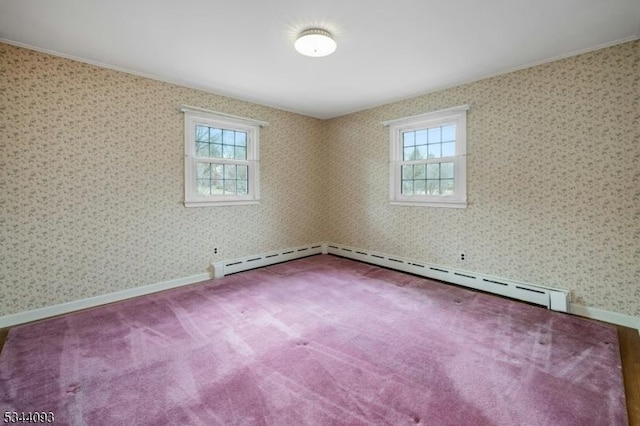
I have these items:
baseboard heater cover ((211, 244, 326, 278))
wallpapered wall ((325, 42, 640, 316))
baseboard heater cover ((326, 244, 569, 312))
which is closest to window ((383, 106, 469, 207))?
wallpapered wall ((325, 42, 640, 316))

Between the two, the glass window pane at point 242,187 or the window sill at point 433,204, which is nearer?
the window sill at point 433,204

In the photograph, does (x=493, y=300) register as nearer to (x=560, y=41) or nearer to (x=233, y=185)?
(x=560, y=41)

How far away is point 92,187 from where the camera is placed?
310 centimetres

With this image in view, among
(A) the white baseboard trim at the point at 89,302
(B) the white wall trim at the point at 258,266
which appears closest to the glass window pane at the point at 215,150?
(B) the white wall trim at the point at 258,266

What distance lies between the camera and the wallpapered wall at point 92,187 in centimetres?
272

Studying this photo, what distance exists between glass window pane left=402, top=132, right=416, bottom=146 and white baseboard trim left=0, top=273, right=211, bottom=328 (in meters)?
3.46

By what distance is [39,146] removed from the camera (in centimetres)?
281

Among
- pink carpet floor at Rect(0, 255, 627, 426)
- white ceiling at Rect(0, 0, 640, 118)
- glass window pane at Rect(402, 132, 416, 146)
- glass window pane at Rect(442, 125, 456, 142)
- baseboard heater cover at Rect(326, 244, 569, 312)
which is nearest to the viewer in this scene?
pink carpet floor at Rect(0, 255, 627, 426)

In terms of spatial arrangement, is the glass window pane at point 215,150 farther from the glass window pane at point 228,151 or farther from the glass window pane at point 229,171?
the glass window pane at point 229,171

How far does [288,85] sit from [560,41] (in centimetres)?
280

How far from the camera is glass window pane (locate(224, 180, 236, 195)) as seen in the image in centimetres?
425

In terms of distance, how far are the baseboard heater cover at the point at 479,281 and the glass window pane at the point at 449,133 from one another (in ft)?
5.63

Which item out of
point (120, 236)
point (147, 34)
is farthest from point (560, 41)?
point (120, 236)

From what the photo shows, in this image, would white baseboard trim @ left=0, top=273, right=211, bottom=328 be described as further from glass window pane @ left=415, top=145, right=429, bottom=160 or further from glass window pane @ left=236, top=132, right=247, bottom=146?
glass window pane @ left=415, top=145, right=429, bottom=160
